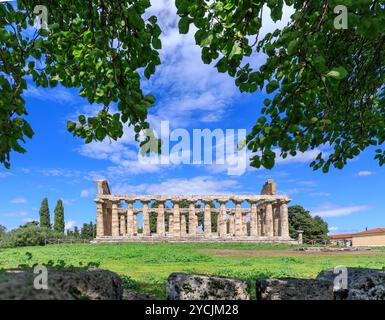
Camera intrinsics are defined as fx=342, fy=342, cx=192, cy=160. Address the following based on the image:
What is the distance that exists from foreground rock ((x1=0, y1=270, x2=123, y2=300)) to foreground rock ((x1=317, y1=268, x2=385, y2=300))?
3.35 metres

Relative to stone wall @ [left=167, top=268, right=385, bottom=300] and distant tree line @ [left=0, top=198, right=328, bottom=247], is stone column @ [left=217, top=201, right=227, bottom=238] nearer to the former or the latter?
distant tree line @ [left=0, top=198, right=328, bottom=247]

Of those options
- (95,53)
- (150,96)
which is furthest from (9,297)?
(95,53)

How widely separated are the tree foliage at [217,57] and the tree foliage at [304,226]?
62069mm

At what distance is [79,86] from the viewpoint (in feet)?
25.4

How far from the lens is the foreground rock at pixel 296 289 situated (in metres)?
5.04

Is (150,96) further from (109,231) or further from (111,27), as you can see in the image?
(109,231)

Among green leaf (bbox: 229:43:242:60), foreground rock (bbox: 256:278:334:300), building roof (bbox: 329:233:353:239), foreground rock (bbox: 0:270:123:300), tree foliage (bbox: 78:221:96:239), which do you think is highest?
green leaf (bbox: 229:43:242:60)

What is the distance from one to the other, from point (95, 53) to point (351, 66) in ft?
20.0

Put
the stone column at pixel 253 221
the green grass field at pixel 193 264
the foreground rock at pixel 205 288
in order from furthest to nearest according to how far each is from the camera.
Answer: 1. the stone column at pixel 253 221
2. the green grass field at pixel 193 264
3. the foreground rock at pixel 205 288

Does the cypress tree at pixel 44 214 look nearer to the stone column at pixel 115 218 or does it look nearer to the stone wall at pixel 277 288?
the stone column at pixel 115 218

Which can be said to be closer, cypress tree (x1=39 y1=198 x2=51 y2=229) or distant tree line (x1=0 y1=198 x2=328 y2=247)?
distant tree line (x1=0 y1=198 x2=328 y2=247)

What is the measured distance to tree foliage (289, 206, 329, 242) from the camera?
221 ft

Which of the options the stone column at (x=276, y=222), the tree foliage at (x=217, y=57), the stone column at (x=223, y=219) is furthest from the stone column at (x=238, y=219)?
the tree foliage at (x=217, y=57)

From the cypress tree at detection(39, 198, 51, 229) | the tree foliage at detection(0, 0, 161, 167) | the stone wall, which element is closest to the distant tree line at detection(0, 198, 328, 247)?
the cypress tree at detection(39, 198, 51, 229)
